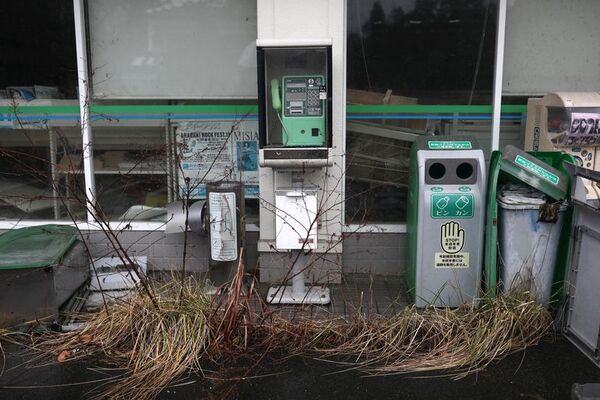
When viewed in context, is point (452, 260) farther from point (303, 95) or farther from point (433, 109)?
point (303, 95)

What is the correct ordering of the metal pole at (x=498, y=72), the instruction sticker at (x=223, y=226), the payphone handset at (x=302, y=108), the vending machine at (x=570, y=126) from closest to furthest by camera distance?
1. the vending machine at (x=570, y=126)
2. the payphone handset at (x=302, y=108)
3. the instruction sticker at (x=223, y=226)
4. the metal pole at (x=498, y=72)

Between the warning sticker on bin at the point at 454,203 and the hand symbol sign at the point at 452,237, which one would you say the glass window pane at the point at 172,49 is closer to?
the warning sticker on bin at the point at 454,203

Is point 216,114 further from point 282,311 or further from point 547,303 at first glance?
point 547,303

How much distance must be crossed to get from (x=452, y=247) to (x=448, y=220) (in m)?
0.21

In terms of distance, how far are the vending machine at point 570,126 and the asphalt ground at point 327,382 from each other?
1.62 m

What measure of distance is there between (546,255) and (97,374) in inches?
125

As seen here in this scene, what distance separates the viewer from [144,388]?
3.49m

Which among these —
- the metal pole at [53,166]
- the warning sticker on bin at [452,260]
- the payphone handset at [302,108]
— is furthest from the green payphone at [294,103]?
the metal pole at [53,166]

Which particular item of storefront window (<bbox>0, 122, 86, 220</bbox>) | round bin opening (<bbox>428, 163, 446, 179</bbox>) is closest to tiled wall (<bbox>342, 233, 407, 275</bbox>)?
round bin opening (<bbox>428, 163, 446, 179</bbox>)

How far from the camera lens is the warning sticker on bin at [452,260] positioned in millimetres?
4348

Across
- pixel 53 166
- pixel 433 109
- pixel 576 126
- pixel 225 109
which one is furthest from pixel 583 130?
pixel 53 166

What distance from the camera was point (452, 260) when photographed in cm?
435

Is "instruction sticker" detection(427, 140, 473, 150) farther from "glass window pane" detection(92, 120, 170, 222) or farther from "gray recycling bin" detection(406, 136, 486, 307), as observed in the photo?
"glass window pane" detection(92, 120, 170, 222)

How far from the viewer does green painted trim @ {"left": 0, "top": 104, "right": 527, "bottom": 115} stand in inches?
207
